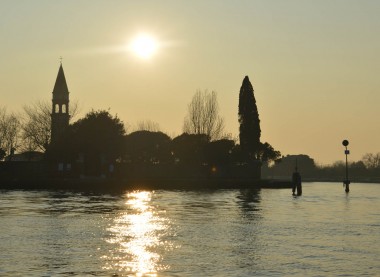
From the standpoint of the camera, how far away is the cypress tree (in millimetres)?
97438

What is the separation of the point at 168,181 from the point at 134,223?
5400cm

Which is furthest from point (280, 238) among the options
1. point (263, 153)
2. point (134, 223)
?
point (263, 153)

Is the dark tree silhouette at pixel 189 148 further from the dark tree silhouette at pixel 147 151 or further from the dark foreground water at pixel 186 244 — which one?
the dark foreground water at pixel 186 244

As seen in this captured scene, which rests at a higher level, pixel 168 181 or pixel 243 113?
pixel 243 113

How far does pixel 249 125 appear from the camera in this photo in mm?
97812

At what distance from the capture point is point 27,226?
24.4 meters

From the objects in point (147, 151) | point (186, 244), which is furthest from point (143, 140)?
point (186, 244)

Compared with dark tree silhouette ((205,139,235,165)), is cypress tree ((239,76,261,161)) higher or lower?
higher

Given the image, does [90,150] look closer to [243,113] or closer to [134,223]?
[243,113]

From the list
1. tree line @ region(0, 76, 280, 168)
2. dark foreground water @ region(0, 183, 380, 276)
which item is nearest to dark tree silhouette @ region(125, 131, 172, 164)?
tree line @ region(0, 76, 280, 168)

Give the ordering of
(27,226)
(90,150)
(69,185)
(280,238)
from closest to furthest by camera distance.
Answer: (280,238)
(27,226)
(69,185)
(90,150)

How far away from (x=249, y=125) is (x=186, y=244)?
79.0 meters

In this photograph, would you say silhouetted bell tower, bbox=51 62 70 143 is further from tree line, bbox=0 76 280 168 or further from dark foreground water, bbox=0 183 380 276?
dark foreground water, bbox=0 183 380 276

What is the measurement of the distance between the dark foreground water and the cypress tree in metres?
65.9
